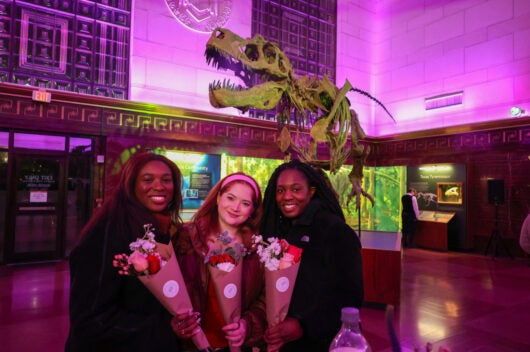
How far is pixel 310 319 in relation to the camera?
166cm

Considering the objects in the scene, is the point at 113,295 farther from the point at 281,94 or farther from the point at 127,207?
the point at 281,94

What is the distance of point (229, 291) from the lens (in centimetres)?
145

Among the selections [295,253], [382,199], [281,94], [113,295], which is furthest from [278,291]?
[382,199]

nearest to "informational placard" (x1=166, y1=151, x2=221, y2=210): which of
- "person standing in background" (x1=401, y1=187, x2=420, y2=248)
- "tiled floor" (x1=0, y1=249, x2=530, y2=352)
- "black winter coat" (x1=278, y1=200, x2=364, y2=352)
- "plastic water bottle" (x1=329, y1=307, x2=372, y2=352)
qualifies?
"tiled floor" (x1=0, y1=249, x2=530, y2=352)

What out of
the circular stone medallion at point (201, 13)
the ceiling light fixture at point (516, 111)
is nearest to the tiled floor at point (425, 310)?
the ceiling light fixture at point (516, 111)

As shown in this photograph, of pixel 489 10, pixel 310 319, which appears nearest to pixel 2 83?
pixel 310 319

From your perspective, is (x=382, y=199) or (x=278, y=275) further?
(x=382, y=199)

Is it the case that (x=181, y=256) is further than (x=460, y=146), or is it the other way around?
(x=460, y=146)

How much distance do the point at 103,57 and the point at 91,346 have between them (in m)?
7.38

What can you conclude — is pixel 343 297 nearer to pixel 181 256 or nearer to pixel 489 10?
pixel 181 256

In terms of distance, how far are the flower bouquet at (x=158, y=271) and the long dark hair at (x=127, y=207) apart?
0.24 m

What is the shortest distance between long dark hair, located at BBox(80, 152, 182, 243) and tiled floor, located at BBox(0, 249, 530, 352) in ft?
8.12

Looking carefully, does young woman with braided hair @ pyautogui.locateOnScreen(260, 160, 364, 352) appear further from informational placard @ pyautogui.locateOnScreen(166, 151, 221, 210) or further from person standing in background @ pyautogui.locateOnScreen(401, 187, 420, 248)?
person standing in background @ pyautogui.locateOnScreen(401, 187, 420, 248)

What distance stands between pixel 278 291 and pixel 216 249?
31cm
